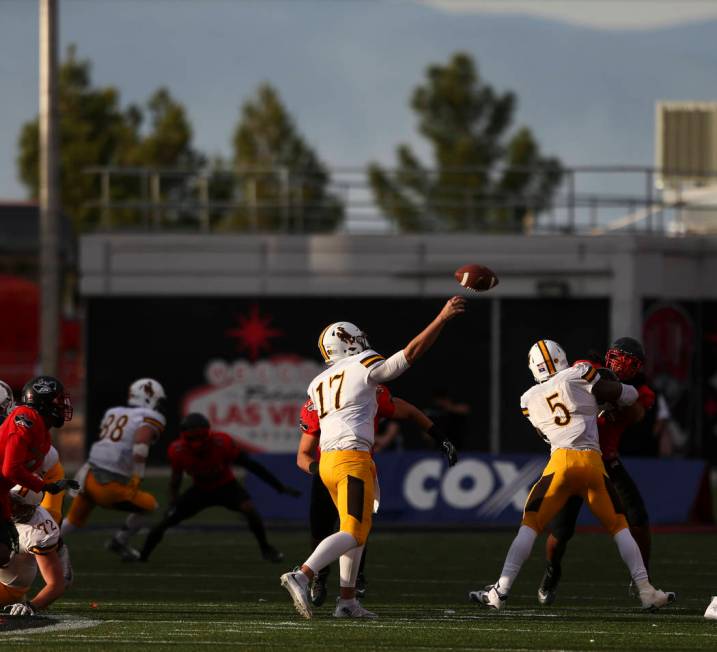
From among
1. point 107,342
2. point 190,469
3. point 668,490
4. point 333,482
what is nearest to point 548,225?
point 107,342

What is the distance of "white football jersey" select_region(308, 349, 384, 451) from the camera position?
1028 cm

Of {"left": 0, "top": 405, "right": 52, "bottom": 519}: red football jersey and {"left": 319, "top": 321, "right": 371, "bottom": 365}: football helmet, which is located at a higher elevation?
{"left": 319, "top": 321, "right": 371, "bottom": 365}: football helmet

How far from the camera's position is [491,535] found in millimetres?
17875

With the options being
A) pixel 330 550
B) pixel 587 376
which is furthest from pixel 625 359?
pixel 330 550

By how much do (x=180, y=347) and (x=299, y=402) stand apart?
7.31 ft

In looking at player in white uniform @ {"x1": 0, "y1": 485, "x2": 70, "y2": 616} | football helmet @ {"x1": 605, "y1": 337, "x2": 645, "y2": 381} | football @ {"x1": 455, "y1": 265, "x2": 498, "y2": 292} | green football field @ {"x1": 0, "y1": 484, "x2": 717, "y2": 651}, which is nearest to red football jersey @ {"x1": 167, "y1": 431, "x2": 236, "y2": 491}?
green football field @ {"x1": 0, "y1": 484, "x2": 717, "y2": 651}

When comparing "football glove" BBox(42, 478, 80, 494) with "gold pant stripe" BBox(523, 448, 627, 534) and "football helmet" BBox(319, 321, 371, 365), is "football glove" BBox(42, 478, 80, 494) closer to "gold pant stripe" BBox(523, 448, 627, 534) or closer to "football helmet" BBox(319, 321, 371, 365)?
"football helmet" BBox(319, 321, 371, 365)

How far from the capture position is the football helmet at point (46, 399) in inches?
399

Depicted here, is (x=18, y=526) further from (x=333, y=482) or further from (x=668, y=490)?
(x=668, y=490)

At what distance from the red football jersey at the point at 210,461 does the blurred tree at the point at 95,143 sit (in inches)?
1236

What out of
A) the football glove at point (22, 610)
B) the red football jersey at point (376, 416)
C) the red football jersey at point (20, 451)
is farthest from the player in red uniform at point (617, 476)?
the red football jersey at point (20, 451)

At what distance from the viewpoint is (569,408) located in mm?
10922

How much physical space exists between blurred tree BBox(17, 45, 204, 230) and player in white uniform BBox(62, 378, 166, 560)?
31.1 m

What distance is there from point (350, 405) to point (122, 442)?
5.27 m
